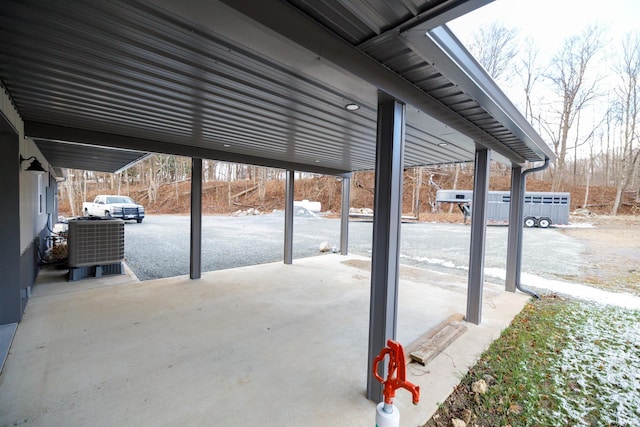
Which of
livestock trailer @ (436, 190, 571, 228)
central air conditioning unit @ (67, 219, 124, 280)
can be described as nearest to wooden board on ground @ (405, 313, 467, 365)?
central air conditioning unit @ (67, 219, 124, 280)

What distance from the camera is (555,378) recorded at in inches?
98.0

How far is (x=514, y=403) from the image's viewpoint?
216 cm

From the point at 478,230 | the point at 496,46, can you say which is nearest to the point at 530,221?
the point at 496,46

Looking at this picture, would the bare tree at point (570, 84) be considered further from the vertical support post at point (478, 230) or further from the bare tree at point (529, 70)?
the vertical support post at point (478, 230)

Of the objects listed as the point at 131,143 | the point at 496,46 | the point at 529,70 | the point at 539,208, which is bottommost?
the point at 539,208

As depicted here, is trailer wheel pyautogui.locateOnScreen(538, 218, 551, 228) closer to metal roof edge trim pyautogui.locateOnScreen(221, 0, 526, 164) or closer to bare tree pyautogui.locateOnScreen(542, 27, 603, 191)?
bare tree pyautogui.locateOnScreen(542, 27, 603, 191)

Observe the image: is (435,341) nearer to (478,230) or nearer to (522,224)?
(478,230)

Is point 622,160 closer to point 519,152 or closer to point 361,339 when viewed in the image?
point 519,152

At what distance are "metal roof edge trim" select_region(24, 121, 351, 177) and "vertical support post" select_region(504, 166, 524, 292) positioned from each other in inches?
170

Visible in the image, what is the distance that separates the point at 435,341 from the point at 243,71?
3200 millimetres

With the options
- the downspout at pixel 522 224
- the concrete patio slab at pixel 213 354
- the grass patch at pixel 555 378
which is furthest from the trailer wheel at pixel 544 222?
the grass patch at pixel 555 378

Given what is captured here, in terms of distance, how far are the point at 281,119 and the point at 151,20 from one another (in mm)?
1791

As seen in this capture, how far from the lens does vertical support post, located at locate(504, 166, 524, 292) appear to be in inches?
177

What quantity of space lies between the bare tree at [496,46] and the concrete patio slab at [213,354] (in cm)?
1425
